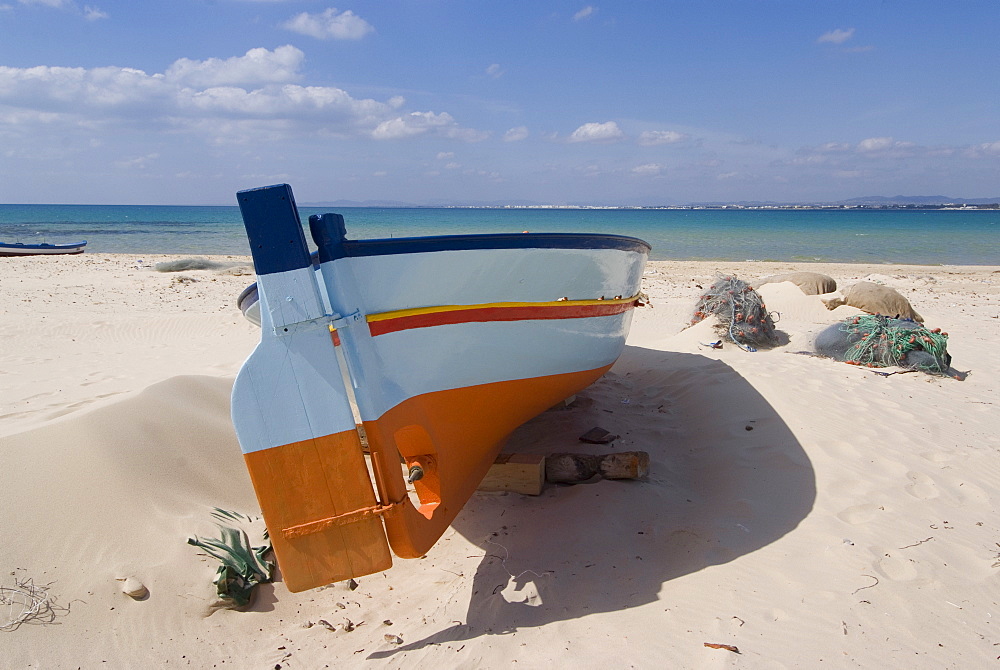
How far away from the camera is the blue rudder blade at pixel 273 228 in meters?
2.61

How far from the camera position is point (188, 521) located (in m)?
3.60

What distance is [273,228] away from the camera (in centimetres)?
262

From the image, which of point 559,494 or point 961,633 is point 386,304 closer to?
point 559,494

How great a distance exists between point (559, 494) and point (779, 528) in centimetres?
136

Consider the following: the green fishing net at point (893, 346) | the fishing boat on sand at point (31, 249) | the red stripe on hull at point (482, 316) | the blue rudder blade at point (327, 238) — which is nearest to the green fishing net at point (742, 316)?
the green fishing net at point (893, 346)

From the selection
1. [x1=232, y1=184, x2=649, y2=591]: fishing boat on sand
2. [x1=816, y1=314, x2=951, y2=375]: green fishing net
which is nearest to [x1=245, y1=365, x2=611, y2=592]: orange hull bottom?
[x1=232, y1=184, x2=649, y2=591]: fishing boat on sand

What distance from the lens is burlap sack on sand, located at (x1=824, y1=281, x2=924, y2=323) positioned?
965 cm

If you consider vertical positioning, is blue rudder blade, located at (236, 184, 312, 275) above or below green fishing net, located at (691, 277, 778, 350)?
above

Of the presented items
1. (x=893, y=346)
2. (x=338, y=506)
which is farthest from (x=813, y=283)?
(x=338, y=506)

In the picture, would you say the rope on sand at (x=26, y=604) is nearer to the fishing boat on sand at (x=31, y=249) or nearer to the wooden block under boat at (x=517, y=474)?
the wooden block under boat at (x=517, y=474)

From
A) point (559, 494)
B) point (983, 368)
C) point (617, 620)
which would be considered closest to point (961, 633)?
point (617, 620)

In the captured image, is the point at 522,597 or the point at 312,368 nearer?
the point at 312,368

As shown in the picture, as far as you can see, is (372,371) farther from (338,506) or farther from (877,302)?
(877,302)

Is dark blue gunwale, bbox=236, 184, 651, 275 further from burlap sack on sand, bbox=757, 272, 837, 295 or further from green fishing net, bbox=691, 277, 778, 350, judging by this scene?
burlap sack on sand, bbox=757, 272, 837, 295
